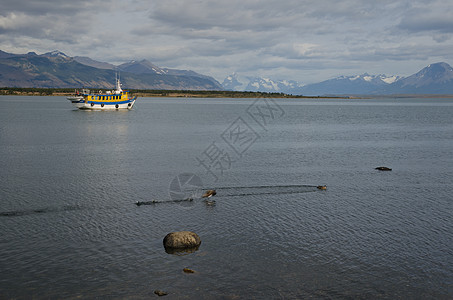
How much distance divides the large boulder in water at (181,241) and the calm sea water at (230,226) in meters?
0.95

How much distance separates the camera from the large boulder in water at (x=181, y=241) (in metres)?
25.5

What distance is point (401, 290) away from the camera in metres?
20.9

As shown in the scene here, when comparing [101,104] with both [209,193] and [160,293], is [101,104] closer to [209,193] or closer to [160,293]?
[209,193]

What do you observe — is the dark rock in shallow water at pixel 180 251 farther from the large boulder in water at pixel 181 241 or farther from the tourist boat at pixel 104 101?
the tourist boat at pixel 104 101

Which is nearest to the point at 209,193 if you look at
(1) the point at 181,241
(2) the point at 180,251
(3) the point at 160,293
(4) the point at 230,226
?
(4) the point at 230,226

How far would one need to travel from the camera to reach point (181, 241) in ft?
84.0

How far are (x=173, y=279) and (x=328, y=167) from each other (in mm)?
36644

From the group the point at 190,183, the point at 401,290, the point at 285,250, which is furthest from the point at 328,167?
the point at 401,290

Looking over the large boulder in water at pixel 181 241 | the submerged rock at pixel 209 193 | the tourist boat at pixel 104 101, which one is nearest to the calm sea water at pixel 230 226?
the submerged rock at pixel 209 193

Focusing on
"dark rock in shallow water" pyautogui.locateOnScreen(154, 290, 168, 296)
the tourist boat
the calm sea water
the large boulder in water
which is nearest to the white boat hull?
the tourist boat

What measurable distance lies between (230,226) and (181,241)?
218 inches

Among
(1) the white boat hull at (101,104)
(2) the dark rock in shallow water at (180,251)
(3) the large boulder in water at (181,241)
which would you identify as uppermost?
(1) the white boat hull at (101,104)

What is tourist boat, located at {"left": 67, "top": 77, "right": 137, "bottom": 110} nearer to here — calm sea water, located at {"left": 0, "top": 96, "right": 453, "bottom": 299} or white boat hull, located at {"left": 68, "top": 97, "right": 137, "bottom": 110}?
white boat hull, located at {"left": 68, "top": 97, "right": 137, "bottom": 110}

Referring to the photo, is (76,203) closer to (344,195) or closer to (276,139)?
(344,195)
